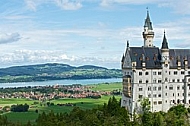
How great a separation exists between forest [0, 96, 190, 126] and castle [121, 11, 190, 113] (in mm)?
2203

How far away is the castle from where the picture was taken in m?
84.6

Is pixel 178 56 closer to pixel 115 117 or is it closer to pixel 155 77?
pixel 155 77

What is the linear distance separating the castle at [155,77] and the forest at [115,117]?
7.23ft

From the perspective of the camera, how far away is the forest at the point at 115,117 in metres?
72.2

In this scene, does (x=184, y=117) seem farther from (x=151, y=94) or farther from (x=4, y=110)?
(x=4, y=110)

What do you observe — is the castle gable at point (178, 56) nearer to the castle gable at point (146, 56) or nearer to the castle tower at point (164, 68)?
the castle tower at point (164, 68)

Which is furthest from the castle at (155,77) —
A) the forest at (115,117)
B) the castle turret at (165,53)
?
the forest at (115,117)

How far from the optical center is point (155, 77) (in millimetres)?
85625

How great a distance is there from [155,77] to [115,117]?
1602 cm

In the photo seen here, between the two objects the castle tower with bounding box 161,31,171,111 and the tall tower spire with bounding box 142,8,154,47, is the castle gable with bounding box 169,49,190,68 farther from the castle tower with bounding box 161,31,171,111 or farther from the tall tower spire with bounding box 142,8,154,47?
the tall tower spire with bounding box 142,8,154,47

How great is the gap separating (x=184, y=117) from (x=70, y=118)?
2425 centimetres

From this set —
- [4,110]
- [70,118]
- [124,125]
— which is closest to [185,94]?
[124,125]

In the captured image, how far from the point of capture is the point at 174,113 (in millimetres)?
82562

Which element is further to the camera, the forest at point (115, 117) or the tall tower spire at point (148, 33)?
the tall tower spire at point (148, 33)
